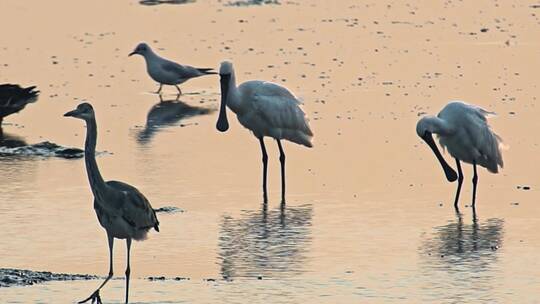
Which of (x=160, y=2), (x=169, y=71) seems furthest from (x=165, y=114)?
(x=160, y=2)

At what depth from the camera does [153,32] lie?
31406 millimetres

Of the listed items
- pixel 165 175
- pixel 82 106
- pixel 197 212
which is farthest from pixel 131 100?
pixel 82 106

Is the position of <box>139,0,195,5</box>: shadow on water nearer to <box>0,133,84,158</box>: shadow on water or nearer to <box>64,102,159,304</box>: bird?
<box>0,133,84,158</box>: shadow on water

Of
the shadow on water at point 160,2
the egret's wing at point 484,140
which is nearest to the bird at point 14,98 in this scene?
the egret's wing at point 484,140

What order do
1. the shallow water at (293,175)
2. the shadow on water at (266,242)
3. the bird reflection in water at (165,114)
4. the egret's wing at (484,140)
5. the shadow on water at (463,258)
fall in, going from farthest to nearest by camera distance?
the bird reflection in water at (165,114)
the egret's wing at (484,140)
the shadow on water at (266,242)
the shallow water at (293,175)
the shadow on water at (463,258)

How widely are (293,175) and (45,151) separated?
2901 mm

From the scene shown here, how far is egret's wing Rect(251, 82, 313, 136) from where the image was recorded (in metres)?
17.3

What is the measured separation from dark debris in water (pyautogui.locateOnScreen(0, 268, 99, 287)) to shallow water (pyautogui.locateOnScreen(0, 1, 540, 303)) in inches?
5.7

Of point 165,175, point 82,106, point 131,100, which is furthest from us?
point 131,100

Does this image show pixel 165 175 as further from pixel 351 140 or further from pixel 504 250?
pixel 504 250

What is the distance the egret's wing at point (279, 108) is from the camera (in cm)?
1727

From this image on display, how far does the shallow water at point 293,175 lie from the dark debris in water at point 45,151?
256mm

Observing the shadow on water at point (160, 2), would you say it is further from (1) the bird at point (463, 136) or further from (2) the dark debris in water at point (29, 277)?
(2) the dark debris in water at point (29, 277)

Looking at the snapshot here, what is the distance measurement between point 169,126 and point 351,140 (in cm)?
273
